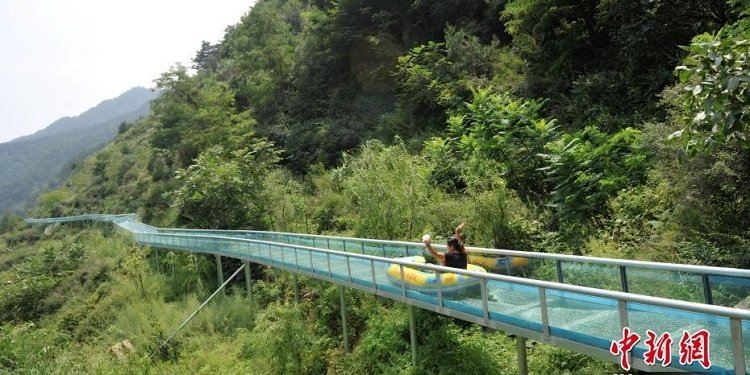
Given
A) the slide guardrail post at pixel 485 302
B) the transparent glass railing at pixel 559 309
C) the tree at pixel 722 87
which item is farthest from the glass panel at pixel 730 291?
the slide guardrail post at pixel 485 302

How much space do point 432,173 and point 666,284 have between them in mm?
11103

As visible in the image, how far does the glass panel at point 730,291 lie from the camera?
5.78 m

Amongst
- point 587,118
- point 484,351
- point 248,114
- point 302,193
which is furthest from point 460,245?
point 248,114

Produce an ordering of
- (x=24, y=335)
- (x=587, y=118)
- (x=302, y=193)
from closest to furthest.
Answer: (x=587, y=118) → (x=24, y=335) → (x=302, y=193)

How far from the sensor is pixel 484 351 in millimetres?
10203

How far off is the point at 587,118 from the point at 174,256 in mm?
19291

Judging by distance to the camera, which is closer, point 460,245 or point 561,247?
point 460,245

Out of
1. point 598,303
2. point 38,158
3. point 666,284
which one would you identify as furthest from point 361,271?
point 38,158

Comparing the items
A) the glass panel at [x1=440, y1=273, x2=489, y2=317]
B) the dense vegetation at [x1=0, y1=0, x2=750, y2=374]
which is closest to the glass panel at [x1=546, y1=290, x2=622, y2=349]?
the glass panel at [x1=440, y1=273, x2=489, y2=317]

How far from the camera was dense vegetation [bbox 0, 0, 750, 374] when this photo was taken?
9531 millimetres

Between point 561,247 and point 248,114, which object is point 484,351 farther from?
point 248,114

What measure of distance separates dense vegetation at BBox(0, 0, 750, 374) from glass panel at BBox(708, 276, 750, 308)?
183 centimetres

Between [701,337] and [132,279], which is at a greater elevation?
[701,337]

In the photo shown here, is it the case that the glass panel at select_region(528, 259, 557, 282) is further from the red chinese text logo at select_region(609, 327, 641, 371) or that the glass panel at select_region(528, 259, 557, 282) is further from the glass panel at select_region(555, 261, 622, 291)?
the red chinese text logo at select_region(609, 327, 641, 371)
